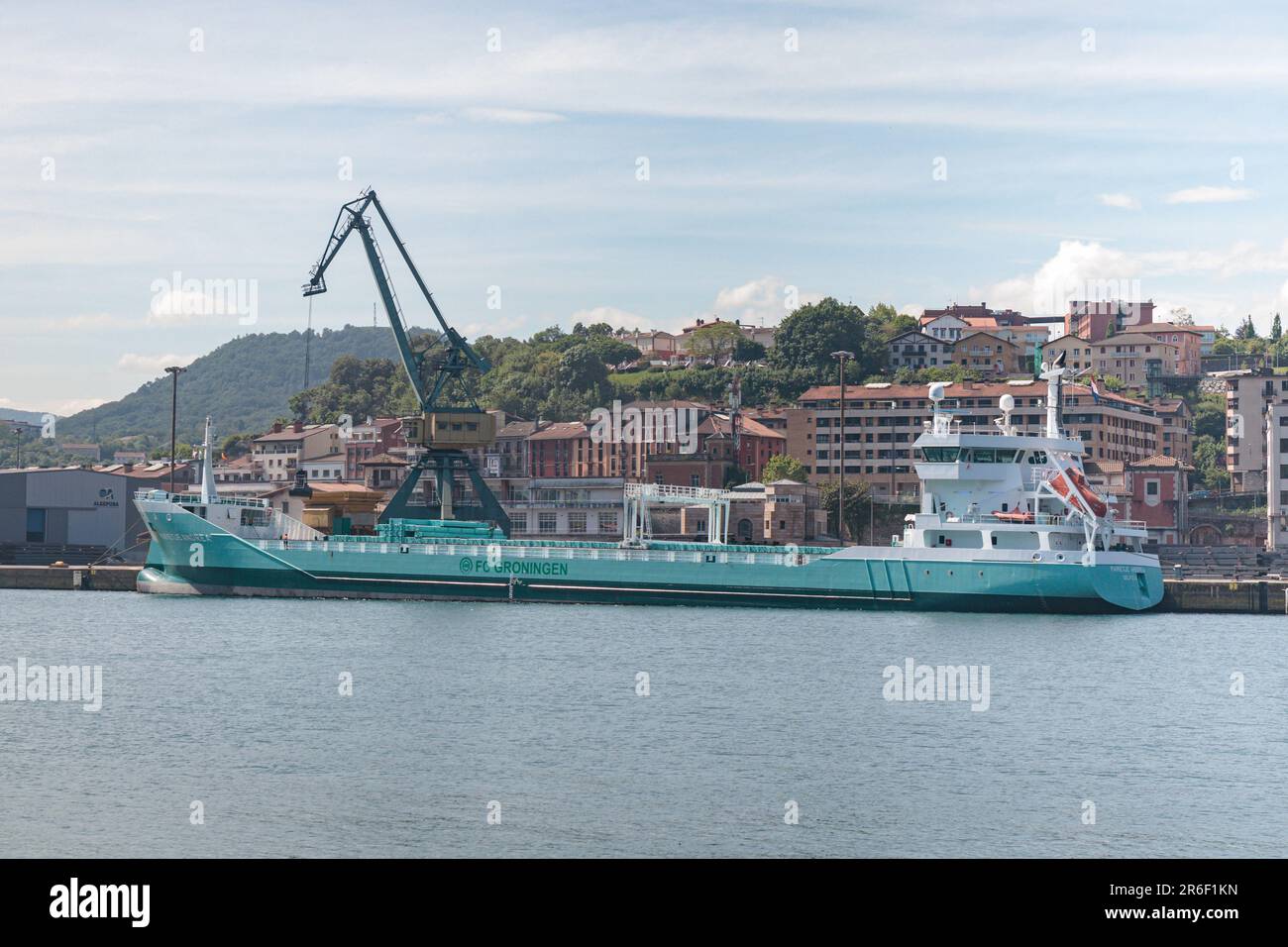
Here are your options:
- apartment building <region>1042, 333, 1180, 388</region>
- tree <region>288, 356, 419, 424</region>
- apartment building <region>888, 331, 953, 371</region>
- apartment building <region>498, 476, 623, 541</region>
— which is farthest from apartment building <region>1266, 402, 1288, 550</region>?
tree <region>288, 356, 419, 424</region>

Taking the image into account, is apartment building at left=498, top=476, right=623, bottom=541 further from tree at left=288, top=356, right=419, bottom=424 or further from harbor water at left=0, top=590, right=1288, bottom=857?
tree at left=288, top=356, right=419, bottom=424

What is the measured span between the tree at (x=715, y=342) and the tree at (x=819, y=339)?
15315 mm

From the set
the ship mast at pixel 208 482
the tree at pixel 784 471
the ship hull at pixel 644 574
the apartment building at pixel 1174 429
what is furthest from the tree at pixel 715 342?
the ship hull at pixel 644 574

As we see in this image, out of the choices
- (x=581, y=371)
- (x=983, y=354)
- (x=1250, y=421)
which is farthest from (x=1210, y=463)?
(x=581, y=371)

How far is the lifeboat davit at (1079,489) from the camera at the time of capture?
56.5 metres

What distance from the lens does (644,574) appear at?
204 feet

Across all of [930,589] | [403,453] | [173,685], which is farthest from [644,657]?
[403,453]

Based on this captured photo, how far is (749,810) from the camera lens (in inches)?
918

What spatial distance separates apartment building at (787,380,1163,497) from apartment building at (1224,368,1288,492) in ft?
23.9

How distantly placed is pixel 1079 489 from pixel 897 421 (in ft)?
156

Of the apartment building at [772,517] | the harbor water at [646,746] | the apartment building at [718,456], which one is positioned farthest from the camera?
the apartment building at [718,456]

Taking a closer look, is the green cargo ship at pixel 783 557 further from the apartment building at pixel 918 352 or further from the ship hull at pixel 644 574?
the apartment building at pixel 918 352

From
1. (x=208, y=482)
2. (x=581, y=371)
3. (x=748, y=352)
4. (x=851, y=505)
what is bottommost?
(x=851, y=505)

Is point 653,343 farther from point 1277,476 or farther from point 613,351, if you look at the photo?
point 1277,476
